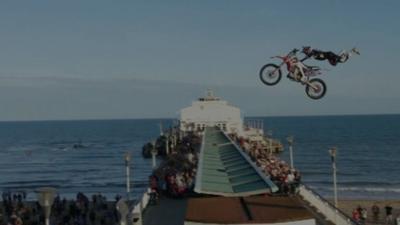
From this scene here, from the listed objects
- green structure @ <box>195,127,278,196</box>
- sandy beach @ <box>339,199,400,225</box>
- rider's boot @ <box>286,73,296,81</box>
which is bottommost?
sandy beach @ <box>339,199,400,225</box>

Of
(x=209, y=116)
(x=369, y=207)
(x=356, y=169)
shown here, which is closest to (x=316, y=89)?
(x=369, y=207)

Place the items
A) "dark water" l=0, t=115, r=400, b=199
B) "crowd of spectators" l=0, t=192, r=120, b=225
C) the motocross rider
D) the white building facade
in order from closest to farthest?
the motocross rider < "crowd of spectators" l=0, t=192, r=120, b=225 < "dark water" l=0, t=115, r=400, b=199 < the white building facade

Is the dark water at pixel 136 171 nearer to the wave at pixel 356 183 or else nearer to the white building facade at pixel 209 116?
the wave at pixel 356 183

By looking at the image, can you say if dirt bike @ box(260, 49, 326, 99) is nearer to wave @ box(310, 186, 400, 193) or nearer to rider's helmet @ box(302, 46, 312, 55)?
rider's helmet @ box(302, 46, 312, 55)

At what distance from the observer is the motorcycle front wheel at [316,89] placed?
57.5ft

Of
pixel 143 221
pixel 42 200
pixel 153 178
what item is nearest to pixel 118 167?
pixel 153 178

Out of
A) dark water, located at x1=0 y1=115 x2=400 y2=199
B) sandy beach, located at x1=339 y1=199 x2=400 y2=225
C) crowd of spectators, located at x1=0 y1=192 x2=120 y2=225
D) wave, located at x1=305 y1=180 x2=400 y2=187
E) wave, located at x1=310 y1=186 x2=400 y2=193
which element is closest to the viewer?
crowd of spectators, located at x1=0 y1=192 x2=120 y2=225

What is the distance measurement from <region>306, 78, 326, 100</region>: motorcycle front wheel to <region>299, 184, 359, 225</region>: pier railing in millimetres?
3698

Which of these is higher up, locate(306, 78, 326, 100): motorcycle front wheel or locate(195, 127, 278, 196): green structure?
locate(306, 78, 326, 100): motorcycle front wheel

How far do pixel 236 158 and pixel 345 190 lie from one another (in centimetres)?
3371

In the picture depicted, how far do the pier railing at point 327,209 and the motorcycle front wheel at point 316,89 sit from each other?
370cm

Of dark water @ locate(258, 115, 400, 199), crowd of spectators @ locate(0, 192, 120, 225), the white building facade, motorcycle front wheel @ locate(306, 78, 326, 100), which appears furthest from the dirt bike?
the white building facade

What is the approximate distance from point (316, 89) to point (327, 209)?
22.7 feet

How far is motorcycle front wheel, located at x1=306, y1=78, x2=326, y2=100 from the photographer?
57.5ft
